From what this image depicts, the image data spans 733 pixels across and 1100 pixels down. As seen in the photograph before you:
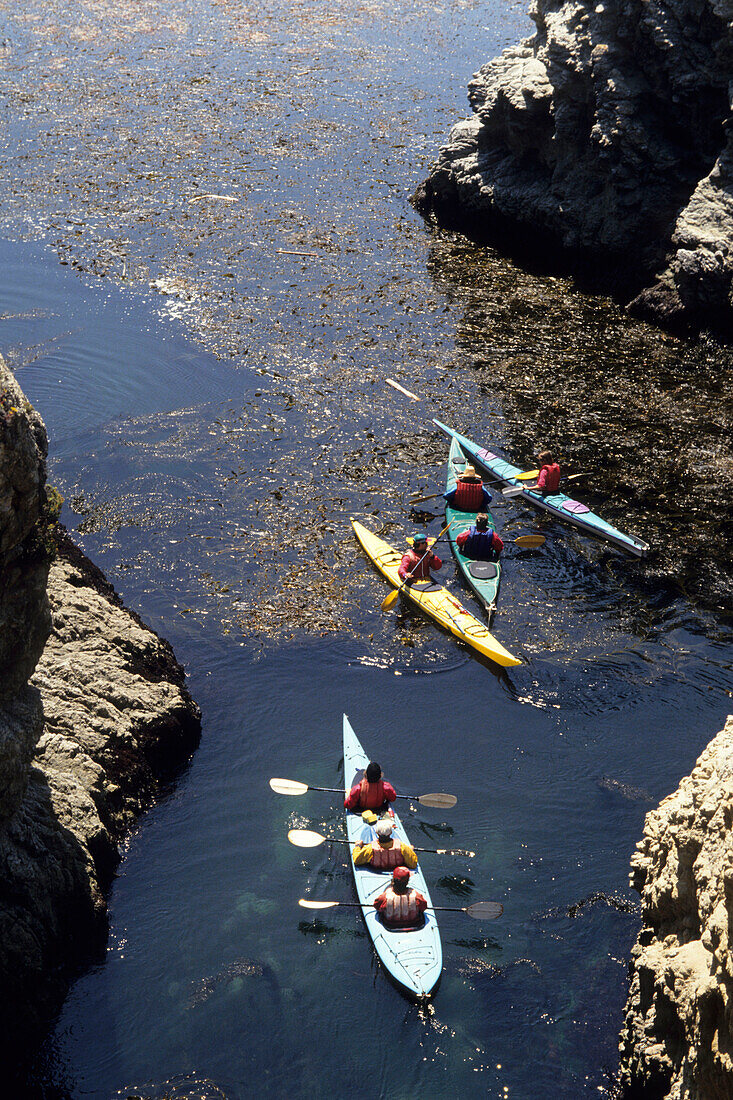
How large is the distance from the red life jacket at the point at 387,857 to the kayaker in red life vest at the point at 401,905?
430 mm

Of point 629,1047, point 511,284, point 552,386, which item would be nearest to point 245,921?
point 629,1047

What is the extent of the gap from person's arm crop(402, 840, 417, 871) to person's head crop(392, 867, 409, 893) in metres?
0.47

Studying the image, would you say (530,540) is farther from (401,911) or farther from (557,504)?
(401,911)

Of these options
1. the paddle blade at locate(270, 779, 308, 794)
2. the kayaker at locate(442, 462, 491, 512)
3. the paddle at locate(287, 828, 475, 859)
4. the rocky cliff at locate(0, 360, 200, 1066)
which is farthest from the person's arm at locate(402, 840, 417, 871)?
the kayaker at locate(442, 462, 491, 512)

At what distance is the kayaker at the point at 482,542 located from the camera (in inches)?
617

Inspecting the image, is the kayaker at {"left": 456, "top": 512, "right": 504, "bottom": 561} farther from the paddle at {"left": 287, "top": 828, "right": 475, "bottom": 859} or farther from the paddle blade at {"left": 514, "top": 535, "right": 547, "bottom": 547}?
the paddle at {"left": 287, "top": 828, "right": 475, "bottom": 859}

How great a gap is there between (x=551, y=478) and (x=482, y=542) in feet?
6.55

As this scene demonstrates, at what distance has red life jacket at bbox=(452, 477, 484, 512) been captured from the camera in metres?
16.8

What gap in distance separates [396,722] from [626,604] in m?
4.23

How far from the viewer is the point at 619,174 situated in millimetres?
23047

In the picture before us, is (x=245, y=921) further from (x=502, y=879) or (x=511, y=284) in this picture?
(x=511, y=284)

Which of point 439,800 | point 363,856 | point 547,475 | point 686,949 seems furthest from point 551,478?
point 686,949

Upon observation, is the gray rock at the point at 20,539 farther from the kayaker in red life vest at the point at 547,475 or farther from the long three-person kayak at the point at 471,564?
the kayaker in red life vest at the point at 547,475

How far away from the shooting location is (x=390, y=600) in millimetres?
14969
